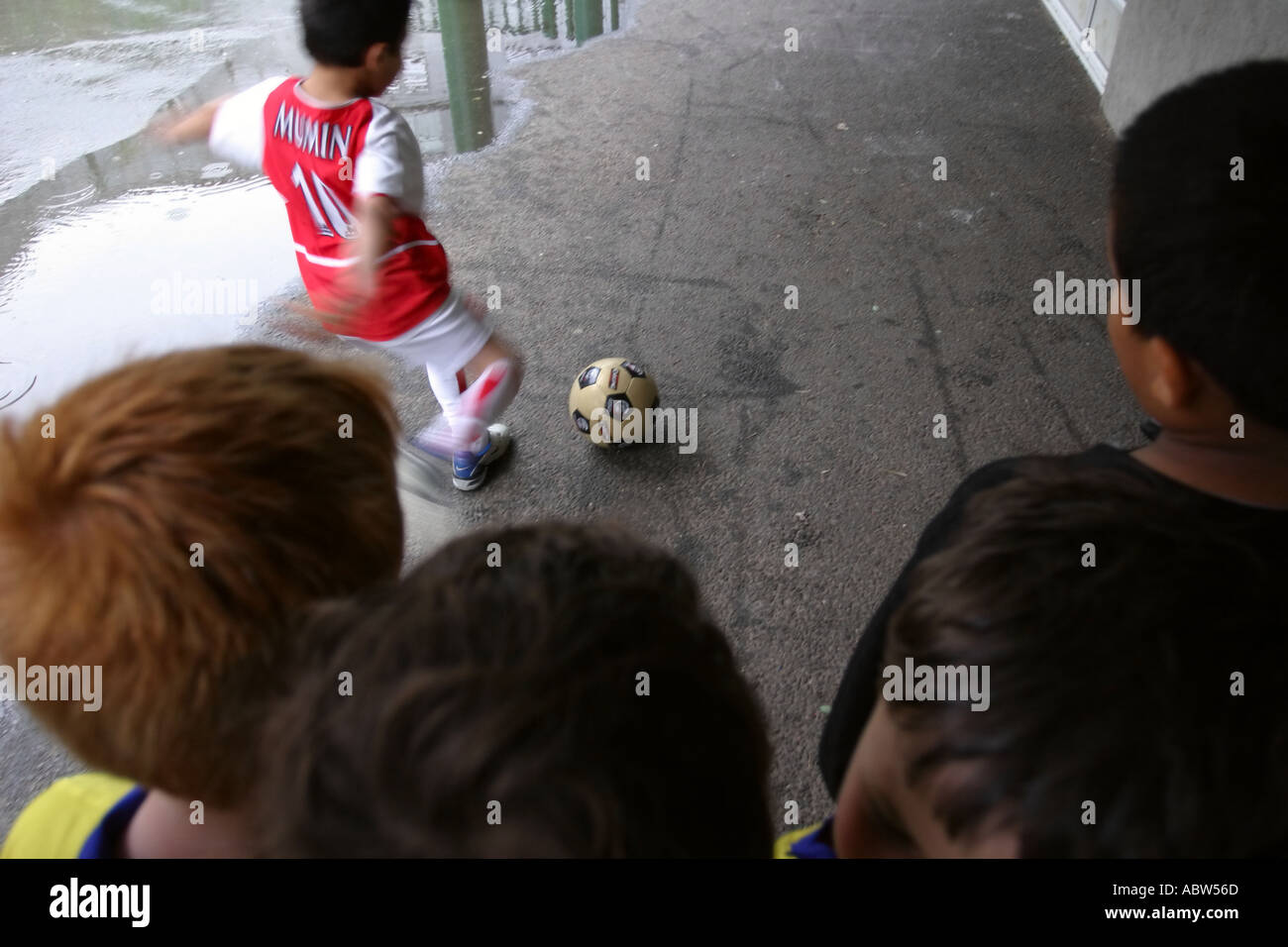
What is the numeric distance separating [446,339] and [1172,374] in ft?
6.67

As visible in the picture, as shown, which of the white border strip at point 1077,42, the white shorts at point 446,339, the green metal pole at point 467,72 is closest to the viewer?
the white shorts at point 446,339

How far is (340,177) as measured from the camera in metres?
2.46

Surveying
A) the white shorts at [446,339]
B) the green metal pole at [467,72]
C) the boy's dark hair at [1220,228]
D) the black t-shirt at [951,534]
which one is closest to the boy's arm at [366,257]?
the white shorts at [446,339]

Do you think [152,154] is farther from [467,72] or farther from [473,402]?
[473,402]

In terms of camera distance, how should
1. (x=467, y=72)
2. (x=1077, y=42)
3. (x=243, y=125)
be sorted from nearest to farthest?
(x=243, y=125) < (x=467, y=72) < (x=1077, y=42)

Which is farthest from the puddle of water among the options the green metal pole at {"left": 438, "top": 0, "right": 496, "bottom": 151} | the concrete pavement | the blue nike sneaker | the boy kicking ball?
the blue nike sneaker

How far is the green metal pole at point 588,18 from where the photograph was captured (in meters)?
6.48

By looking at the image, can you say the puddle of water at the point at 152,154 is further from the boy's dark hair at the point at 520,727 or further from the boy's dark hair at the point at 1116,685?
the boy's dark hair at the point at 1116,685

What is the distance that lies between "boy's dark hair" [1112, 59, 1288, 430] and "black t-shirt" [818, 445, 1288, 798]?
0.51ft

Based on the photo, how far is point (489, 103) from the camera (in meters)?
5.53

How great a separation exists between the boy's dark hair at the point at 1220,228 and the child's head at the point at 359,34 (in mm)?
1958

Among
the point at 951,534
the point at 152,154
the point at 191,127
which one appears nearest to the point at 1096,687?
the point at 951,534

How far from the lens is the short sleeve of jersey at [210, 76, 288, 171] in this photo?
2592 mm
